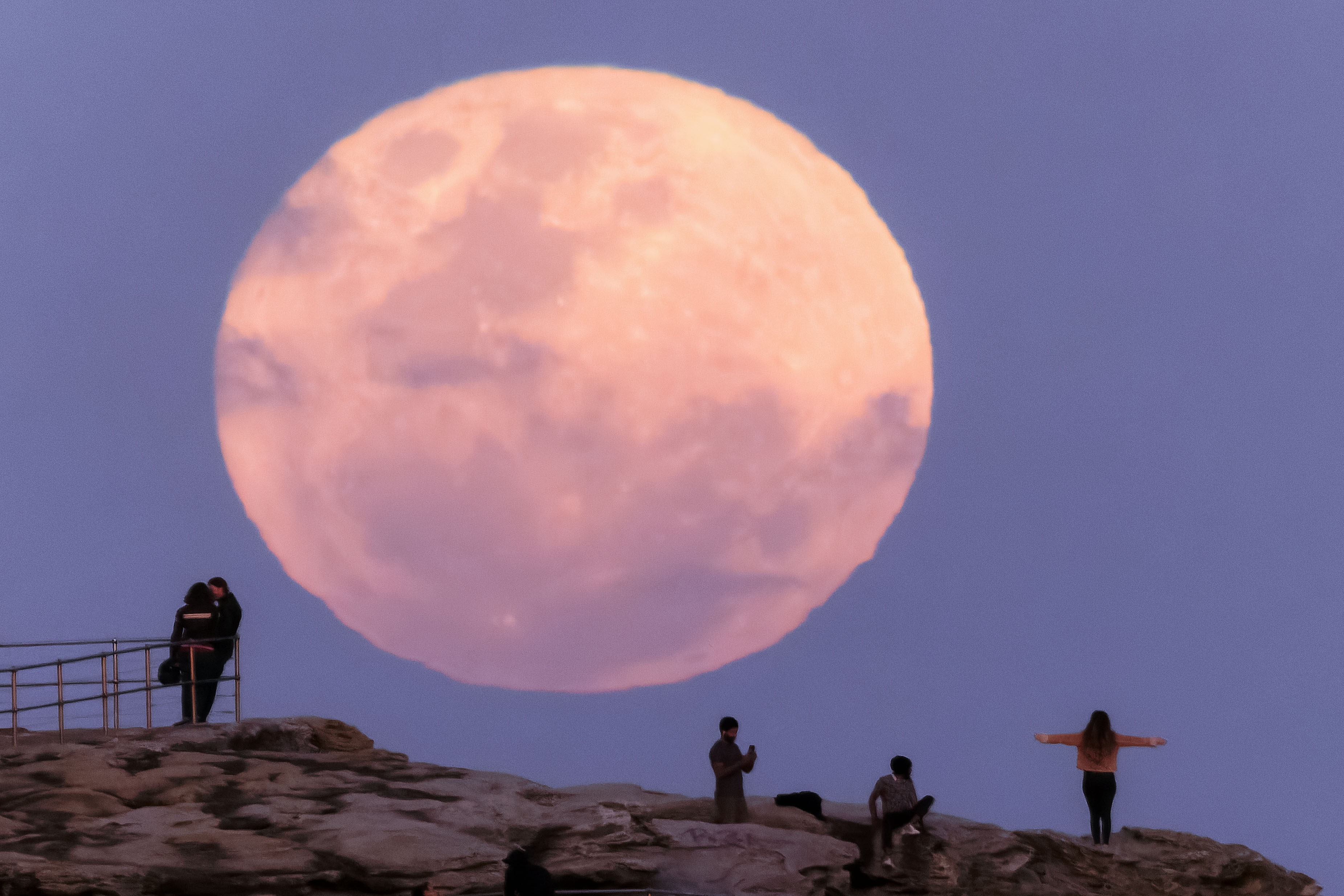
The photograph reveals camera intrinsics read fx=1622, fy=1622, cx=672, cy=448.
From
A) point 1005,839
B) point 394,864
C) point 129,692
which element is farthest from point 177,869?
point 1005,839

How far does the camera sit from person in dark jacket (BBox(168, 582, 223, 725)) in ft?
74.3

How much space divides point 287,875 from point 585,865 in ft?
10.6

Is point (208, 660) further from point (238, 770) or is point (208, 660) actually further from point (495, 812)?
point (495, 812)

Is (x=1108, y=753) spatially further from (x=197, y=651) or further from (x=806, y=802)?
(x=197, y=651)

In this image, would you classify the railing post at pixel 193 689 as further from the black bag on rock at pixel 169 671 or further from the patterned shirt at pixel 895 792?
the patterned shirt at pixel 895 792

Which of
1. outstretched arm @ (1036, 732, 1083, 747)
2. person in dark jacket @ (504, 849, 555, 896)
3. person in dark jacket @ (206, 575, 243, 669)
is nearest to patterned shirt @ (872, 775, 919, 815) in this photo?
outstretched arm @ (1036, 732, 1083, 747)

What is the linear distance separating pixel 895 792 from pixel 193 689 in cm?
1009

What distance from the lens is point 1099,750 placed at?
62.6ft

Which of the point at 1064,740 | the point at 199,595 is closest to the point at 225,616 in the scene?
the point at 199,595

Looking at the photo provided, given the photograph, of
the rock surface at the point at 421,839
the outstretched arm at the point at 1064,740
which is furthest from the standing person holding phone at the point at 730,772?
the outstretched arm at the point at 1064,740

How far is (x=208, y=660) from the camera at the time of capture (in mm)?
22672

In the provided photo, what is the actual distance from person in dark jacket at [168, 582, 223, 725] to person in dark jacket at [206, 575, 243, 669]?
2.2 inches

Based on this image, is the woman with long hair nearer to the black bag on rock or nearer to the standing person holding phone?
the standing person holding phone

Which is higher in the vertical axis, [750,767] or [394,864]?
[750,767]
